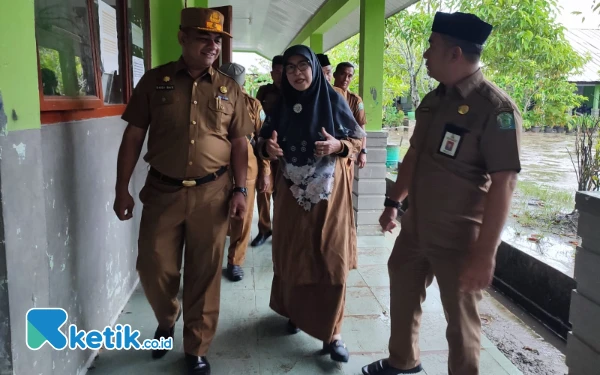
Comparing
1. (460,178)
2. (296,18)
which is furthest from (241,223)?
(296,18)

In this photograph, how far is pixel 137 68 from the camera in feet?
11.0

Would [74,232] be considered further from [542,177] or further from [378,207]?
[542,177]

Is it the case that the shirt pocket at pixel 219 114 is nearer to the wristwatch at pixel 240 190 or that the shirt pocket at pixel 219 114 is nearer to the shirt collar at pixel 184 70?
the shirt collar at pixel 184 70

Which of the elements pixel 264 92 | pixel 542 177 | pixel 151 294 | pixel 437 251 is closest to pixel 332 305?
pixel 437 251

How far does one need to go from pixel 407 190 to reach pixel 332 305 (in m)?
0.74

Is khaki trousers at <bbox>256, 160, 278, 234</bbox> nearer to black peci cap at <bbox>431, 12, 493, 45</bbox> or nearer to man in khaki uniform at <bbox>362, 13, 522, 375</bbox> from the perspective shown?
man in khaki uniform at <bbox>362, 13, 522, 375</bbox>

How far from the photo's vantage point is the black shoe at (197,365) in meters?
2.27

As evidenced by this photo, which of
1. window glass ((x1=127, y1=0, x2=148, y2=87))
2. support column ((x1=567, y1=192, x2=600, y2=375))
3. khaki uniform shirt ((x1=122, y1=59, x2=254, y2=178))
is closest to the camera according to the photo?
support column ((x1=567, y1=192, x2=600, y2=375))

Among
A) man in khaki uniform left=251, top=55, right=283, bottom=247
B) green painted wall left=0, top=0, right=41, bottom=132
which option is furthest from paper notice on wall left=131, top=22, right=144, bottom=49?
green painted wall left=0, top=0, right=41, bottom=132

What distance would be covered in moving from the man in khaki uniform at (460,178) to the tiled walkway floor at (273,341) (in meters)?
0.70

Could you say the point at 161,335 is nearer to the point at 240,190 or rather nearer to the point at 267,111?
the point at 240,190

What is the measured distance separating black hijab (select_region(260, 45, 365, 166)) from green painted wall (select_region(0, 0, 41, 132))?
1170mm

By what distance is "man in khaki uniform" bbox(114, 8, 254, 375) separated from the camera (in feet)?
7.19

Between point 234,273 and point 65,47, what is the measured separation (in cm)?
209
